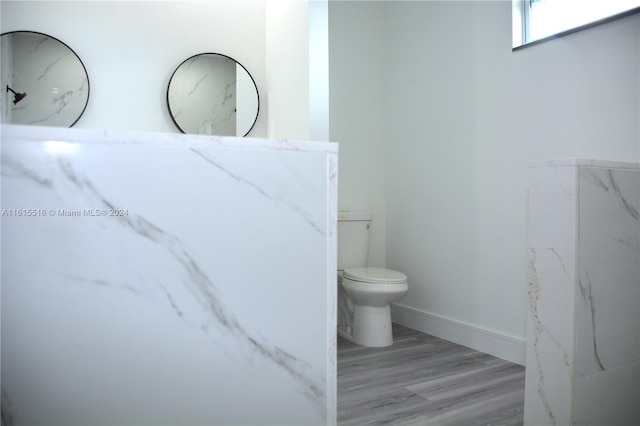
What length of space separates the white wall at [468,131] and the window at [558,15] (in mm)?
51

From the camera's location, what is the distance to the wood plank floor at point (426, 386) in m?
1.82

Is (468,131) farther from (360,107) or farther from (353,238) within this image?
(353,238)

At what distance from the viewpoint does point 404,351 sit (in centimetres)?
265

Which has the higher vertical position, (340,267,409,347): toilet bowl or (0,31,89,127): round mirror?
(0,31,89,127): round mirror

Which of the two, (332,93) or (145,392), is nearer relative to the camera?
(145,392)

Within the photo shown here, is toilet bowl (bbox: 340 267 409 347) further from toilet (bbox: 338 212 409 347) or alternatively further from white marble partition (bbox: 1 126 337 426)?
white marble partition (bbox: 1 126 337 426)

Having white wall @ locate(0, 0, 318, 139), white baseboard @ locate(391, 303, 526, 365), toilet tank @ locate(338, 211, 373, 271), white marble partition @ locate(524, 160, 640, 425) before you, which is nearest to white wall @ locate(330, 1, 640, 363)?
white baseboard @ locate(391, 303, 526, 365)

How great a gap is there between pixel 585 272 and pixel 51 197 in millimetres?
1588

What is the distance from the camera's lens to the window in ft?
6.69

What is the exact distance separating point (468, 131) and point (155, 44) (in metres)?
1.82

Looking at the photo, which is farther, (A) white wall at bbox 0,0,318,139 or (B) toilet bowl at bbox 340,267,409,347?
(B) toilet bowl at bbox 340,267,409,347

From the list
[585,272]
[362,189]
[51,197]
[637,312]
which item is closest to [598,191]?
[585,272]

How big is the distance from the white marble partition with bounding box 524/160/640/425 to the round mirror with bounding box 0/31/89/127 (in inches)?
75.4

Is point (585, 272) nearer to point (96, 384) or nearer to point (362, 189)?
point (96, 384)
